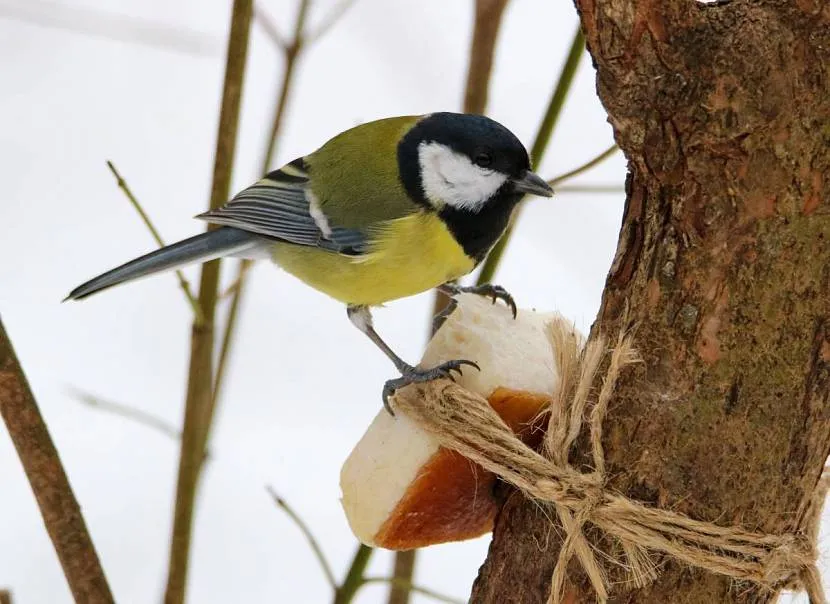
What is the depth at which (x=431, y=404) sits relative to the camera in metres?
0.85

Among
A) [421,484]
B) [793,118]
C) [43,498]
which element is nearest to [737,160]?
[793,118]

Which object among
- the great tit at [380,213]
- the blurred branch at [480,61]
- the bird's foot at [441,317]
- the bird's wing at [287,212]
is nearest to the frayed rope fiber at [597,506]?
the bird's foot at [441,317]

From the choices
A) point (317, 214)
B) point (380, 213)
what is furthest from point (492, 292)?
point (317, 214)

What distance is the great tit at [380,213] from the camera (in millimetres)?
1218

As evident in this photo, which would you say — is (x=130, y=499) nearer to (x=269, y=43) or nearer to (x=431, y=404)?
(x=269, y=43)

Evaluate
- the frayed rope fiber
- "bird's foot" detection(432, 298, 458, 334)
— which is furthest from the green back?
the frayed rope fiber

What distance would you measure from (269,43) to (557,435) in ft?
6.83

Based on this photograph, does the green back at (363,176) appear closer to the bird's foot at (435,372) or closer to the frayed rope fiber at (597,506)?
the bird's foot at (435,372)

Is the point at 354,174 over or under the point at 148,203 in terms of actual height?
under

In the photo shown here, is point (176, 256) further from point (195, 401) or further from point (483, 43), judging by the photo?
point (483, 43)

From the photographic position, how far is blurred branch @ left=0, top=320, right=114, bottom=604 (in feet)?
2.82

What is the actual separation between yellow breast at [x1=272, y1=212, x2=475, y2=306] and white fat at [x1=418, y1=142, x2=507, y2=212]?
0.03 meters

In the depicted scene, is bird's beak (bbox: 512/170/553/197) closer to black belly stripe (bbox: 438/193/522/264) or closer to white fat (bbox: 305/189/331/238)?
black belly stripe (bbox: 438/193/522/264)

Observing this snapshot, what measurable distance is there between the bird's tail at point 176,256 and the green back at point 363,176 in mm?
131
